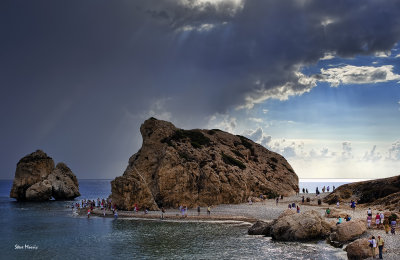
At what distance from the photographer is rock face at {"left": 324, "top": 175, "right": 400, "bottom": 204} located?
6375 cm

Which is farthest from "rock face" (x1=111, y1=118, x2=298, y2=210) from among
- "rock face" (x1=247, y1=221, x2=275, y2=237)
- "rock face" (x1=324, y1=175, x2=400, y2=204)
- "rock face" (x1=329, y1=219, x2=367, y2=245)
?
"rock face" (x1=329, y1=219, x2=367, y2=245)

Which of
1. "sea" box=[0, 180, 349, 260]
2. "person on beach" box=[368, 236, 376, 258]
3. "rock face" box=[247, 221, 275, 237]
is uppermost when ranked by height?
"person on beach" box=[368, 236, 376, 258]

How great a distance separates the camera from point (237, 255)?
33.6 meters

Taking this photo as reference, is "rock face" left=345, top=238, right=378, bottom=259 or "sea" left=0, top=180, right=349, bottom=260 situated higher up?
"rock face" left=345, top=238, right=378, bottom=259

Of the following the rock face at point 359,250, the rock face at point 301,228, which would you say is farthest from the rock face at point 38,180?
the rock face at point 359,250

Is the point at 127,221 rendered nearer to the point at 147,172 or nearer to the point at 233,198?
the point at 147,172

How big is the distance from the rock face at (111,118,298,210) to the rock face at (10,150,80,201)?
44139mm

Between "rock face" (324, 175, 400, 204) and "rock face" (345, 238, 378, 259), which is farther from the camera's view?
"rock face" (324, 175, 400, 204)

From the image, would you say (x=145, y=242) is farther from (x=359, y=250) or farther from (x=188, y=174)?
(x=188, y=174)

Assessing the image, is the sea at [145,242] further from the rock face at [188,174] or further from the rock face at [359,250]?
the rock face at [188,174]

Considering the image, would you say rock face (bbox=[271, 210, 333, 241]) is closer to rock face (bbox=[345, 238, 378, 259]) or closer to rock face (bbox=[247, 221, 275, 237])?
rock face (bbox=[247, 221, 275, 237])

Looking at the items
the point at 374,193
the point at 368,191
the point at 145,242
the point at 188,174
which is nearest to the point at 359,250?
the point at 145,242

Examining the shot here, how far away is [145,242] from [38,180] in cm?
8938

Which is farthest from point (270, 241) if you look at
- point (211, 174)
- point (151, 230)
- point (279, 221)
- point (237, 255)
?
point (211, 174)
